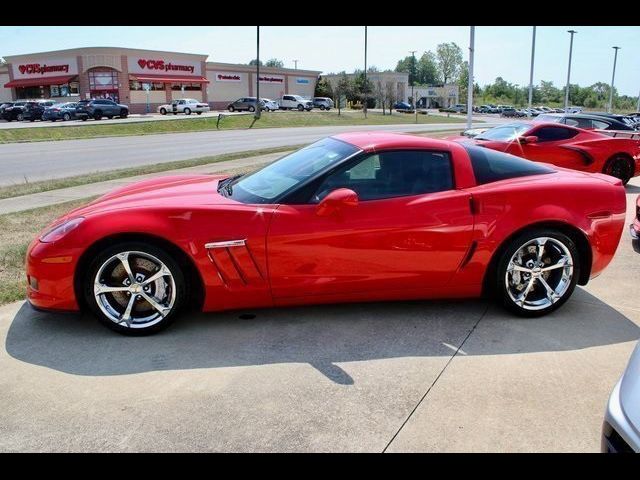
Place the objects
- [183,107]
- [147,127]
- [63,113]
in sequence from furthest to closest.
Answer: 1. [183,107]
2. [63,113]
3. [147,127]

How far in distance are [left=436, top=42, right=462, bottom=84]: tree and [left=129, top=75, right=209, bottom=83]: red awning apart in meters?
89.6

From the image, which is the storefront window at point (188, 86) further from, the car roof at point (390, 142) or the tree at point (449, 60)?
the tree at point (449, 60)

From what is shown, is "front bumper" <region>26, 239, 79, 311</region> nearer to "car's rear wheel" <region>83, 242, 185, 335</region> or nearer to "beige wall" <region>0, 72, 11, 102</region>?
"car's rear wheel" <region>83, 242, 185, 335</region>

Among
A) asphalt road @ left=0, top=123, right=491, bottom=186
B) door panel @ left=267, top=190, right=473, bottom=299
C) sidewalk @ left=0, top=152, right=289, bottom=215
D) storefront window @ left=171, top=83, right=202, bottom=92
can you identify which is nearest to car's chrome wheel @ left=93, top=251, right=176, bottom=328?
door panel @ left=267, top=190, right=473, bottom=299

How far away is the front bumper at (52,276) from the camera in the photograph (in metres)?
3.63

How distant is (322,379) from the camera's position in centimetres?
323

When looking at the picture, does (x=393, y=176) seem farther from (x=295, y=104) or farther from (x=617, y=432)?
(x=295, y=104)

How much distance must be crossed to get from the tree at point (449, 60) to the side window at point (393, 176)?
14116 cm

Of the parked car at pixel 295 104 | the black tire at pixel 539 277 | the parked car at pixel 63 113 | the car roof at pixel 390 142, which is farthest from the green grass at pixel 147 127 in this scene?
the black tire at pixel 539 277

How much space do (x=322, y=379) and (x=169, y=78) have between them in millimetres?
60063

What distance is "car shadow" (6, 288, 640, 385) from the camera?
136 inches

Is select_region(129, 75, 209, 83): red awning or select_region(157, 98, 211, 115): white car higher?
select_region(129, 75, 209, 83): red awning

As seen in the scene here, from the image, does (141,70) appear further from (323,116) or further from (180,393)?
(180,393)

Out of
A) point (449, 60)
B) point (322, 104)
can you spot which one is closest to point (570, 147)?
point (322, 104)
